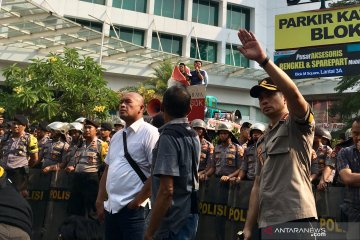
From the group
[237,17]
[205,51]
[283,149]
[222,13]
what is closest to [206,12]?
[222,13]

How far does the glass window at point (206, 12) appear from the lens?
112 ft

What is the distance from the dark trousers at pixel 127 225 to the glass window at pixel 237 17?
3274cm

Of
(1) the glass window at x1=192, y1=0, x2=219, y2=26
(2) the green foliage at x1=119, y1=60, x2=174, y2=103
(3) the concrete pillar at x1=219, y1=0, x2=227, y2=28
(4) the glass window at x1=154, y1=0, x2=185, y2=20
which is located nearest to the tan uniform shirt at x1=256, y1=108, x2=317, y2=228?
Result: (2) the green foliage at x1=119, y1=60, x2=174, y2=103

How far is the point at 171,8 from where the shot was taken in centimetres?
3369

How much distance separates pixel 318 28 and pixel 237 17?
2332 centimetres

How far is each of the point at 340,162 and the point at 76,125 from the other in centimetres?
600

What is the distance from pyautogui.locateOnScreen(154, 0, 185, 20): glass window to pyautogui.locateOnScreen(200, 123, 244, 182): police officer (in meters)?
27.1

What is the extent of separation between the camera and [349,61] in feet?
44.1

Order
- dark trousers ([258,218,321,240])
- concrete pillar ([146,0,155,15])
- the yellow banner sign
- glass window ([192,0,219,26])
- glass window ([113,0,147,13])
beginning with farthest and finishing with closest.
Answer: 1. glass window ([192,0,219,26])
2. concrete pillar ([146,0,155,15])
3. glass window ([113,0,147,13])
4. the yellow banner sign
5. dark trousers ([258,218,321,240])

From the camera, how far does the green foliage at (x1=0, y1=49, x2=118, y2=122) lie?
14.7m

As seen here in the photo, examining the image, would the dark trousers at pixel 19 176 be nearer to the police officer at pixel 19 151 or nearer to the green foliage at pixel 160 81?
the police officer at pixel 19 151

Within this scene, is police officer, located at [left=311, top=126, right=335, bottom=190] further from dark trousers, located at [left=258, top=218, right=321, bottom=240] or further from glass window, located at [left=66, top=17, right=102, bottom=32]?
glass window, located at [left=66, top=17, right=102, bottom=32]

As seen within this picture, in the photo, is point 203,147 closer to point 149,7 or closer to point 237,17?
point 149,7

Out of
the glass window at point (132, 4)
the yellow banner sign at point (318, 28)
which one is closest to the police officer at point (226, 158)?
the yellow banner sign at point (318, 28)
